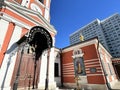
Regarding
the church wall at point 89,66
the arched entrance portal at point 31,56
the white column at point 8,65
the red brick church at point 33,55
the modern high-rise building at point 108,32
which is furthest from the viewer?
the modern high-rise building at point 108,32

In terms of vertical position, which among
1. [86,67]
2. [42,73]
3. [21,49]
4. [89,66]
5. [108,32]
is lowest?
[42,73]

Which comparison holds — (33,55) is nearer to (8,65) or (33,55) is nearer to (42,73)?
(42,73)

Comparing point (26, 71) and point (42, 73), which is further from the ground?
point (26, 71)

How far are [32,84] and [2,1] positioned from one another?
23.1 feet

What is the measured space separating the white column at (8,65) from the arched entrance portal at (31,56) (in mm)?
342

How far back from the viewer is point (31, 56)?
7.48m

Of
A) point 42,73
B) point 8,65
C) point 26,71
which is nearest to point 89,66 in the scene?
point 42,73

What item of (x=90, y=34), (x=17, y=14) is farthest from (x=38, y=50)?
(x=90, y=34)

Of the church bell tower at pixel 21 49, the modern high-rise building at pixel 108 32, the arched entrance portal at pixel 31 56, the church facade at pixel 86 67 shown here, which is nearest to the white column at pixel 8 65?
the church bell tower at pixel 21 49

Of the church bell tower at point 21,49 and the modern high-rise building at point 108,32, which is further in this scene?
the modern high-rise building at point 108,32

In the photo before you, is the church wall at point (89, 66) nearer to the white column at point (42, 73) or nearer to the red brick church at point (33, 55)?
the red brick church at point (33, 55)

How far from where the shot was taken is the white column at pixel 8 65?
5.22 meters

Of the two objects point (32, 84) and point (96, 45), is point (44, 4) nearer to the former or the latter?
point (96, 45)

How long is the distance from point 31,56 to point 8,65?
2043 mm
